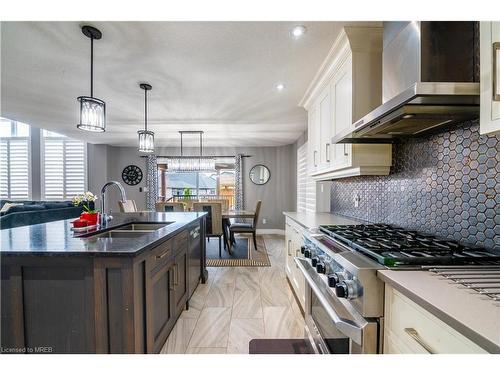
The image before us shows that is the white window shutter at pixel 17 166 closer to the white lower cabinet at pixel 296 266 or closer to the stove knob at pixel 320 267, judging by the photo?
the white lower cabinet at pixel 296 266

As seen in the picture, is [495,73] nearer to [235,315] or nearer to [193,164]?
[235,315]

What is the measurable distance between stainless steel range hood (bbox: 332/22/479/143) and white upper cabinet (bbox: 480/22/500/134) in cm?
11

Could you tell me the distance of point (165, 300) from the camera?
1.72 m

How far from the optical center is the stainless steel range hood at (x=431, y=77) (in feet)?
3.18

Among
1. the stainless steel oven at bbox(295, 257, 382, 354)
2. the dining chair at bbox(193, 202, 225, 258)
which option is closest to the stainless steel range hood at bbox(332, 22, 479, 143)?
the stainless steel oven at bbox(295, 257, 382, 354)

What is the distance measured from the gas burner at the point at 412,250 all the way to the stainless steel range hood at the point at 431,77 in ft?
2.14

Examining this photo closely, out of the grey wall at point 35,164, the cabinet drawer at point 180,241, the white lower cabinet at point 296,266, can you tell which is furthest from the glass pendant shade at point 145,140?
the grey wall at point 35,164

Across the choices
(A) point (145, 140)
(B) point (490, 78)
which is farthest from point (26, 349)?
(B) point (490, 78)

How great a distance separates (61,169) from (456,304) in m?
8.05

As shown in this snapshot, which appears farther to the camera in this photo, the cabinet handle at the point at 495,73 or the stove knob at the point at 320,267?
the stove knob at the point at 320,267
